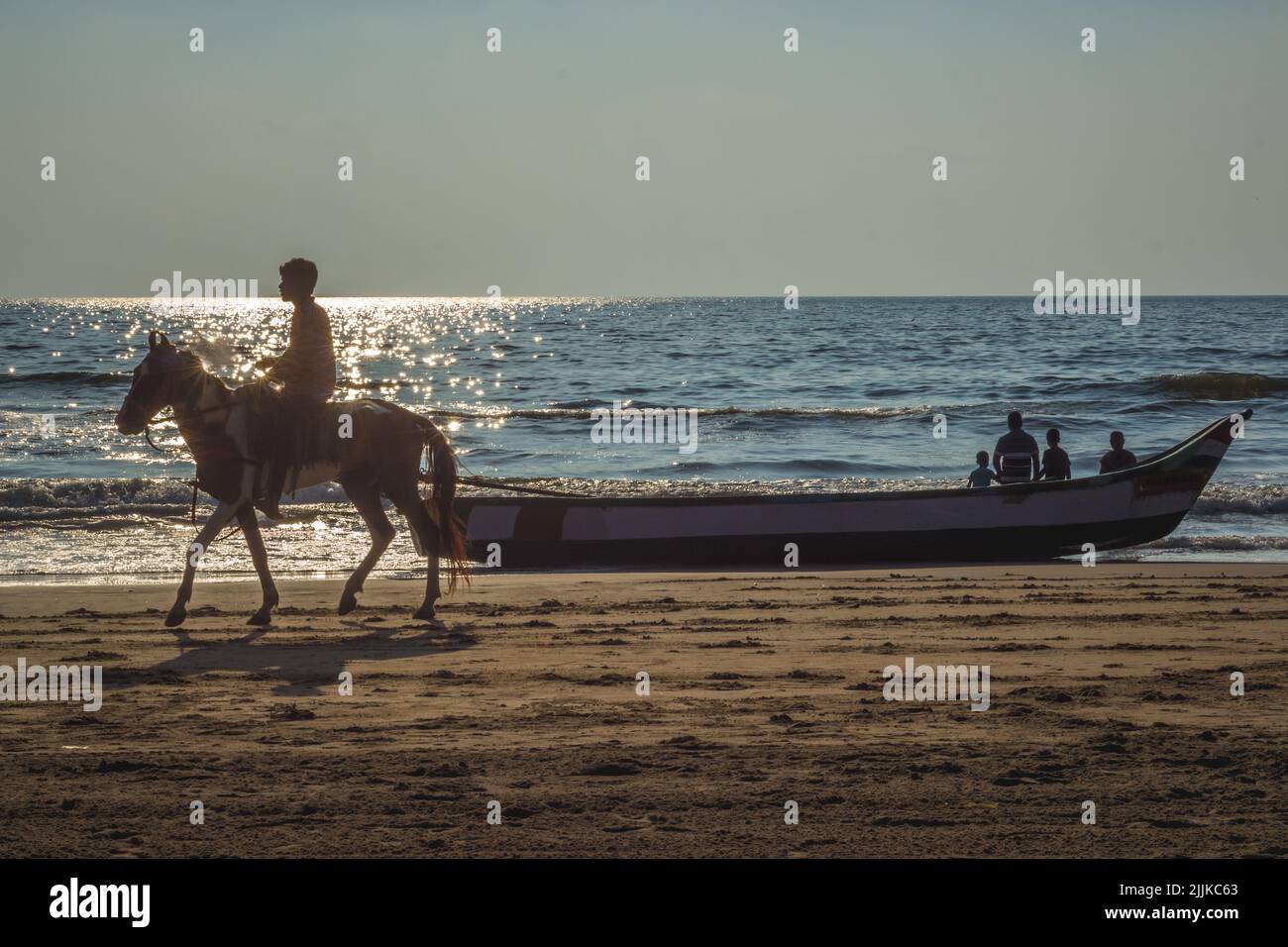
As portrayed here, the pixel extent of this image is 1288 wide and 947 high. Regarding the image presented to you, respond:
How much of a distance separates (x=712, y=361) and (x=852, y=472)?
29614mm

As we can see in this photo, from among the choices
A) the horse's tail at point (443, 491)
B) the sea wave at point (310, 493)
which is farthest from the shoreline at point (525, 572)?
the horse's tail at point (443, 491)

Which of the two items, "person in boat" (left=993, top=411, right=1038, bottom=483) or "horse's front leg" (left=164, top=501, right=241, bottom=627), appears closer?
"horse's front leg" (left=164, top=501, right=241, bottom=627)

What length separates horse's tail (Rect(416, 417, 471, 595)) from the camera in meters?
10.2

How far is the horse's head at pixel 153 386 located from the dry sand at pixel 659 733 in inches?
59.6

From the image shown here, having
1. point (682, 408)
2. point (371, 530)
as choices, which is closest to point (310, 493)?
point (371, 530)

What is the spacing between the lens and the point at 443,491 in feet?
33.6

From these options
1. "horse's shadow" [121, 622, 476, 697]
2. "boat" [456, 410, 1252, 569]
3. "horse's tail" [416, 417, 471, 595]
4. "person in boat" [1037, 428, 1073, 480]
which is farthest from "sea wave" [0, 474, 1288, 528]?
"horse's shadow" [121, 622, 476, 697]

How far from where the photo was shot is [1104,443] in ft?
90.8

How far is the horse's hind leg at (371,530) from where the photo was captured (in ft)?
33.0

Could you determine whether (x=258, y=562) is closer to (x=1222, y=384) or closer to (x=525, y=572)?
(x=525, y=572)

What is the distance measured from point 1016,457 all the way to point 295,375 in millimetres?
9191

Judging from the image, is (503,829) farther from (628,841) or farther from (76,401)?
(76,401)

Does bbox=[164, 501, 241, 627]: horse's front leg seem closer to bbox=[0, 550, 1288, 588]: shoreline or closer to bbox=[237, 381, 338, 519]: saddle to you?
bbox=[237, 381, 338, 519]: saddle

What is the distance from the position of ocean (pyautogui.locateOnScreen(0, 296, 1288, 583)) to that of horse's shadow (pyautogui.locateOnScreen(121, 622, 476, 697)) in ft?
8.23
